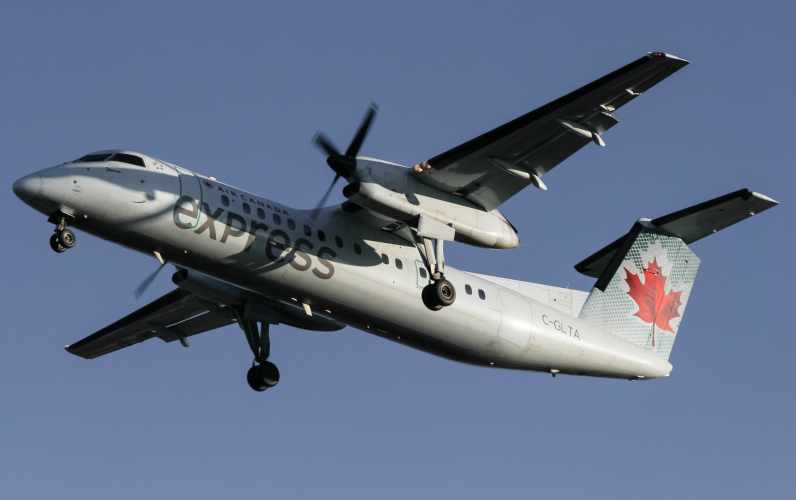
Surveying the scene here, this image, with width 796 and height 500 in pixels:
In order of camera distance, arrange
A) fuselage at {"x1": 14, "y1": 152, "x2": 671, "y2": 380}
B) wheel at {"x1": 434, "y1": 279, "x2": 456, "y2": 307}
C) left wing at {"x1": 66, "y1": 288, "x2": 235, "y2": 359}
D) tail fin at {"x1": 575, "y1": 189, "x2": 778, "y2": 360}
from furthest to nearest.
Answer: tail fin at {"x1": 575, "y1": 189, "x2": 778, "y2": 360}
left wing at {"x1": 66, "y1": 288, "x2": 235, "y2": 359}
wheel at {"x1": 434, "y1": 279, "x2": 456, "y2": 307}
fuselage at {"x1": 14, "y1": 152, "x2": 671, "y2": 380}

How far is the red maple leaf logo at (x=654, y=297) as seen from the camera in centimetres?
1864

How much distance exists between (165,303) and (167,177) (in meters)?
5.04

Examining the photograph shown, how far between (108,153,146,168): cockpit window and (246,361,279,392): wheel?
486cm

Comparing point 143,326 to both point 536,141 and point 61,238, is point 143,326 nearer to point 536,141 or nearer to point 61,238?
point 61,238

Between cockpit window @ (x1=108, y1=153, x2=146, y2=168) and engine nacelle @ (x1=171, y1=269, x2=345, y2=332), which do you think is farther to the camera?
engine nacelle @ (x1=171, y1=269, x2=345, y2=332)

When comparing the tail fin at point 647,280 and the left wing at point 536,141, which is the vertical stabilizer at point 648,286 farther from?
the left wing at point 536,141

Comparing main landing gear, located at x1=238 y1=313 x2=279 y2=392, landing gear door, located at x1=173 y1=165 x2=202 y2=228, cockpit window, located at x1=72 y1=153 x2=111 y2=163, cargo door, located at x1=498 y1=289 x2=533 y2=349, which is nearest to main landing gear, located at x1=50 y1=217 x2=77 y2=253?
cockpit window, located at x1=72 y1=153 x2=111 y2=163

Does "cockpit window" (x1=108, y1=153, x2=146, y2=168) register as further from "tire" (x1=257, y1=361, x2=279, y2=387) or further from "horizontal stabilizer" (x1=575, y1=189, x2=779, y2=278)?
A: "horizontal stabilizer" (x1=575, y1=189, x2=779, y2=278)

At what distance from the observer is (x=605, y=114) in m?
13.6

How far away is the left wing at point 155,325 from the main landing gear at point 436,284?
4.94m

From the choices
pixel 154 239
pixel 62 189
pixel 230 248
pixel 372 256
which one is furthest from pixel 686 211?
pixel 62 189

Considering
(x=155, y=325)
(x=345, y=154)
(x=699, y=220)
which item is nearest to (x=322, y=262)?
(x=345, y=154)

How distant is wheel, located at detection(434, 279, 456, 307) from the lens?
48.6ft

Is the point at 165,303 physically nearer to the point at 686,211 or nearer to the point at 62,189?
the point at 62,189
